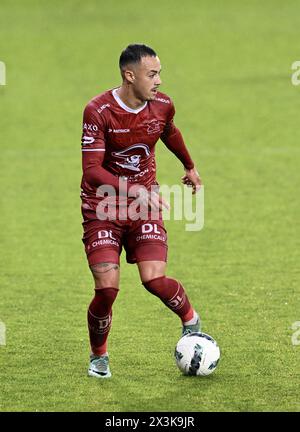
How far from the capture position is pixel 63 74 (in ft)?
92.5

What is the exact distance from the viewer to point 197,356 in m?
8.65

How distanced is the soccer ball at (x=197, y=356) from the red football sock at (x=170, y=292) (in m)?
0.25

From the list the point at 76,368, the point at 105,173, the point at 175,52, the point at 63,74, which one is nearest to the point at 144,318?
the point at 76,368

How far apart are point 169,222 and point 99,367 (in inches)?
286

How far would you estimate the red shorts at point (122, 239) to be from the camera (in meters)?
8.67

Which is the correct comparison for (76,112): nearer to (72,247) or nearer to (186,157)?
(72,247)

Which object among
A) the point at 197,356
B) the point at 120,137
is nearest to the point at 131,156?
the point at 120,137

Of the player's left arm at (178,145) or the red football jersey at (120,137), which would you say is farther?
the player's left arm at (178,145)

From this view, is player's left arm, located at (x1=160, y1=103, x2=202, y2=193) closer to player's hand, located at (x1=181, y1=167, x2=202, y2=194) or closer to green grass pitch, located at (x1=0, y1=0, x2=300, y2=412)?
player's hand, located at (x1=181, y1=167, x2=202, y2=194)
